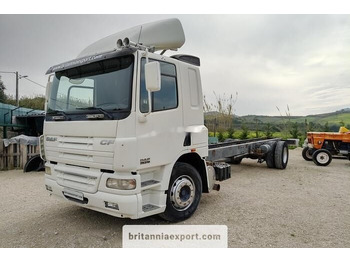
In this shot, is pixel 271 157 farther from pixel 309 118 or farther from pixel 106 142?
pixel 309 118

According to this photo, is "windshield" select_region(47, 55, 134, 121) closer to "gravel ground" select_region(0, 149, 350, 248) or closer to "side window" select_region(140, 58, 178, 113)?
"side window" select_region(140, 58, 178, 113)

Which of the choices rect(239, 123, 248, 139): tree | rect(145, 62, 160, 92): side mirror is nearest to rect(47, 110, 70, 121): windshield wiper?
rect(145, 62, 160, 92): side mirror

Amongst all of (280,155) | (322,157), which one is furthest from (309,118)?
(280,155)

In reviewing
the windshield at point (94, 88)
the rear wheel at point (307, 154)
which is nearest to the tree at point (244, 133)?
the rear wheel at point (307, 154)

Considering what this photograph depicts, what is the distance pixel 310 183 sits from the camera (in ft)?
20.8

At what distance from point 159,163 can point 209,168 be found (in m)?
1.33

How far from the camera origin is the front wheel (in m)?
3.63

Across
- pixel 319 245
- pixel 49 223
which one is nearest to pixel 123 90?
pixel 49 223

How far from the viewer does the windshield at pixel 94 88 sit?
3127 mm

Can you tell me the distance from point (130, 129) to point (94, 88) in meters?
0.88

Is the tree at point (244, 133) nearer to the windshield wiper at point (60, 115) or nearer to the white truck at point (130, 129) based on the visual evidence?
the white truck at point (130, 129)

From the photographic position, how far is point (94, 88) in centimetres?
337
